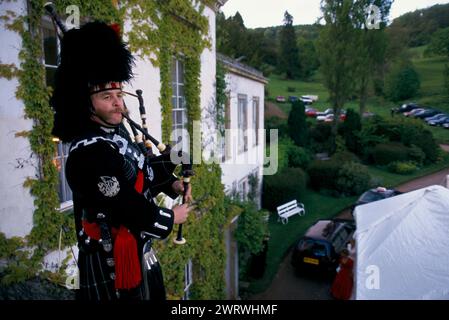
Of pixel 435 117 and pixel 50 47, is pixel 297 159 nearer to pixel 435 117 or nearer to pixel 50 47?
pixel 435 117

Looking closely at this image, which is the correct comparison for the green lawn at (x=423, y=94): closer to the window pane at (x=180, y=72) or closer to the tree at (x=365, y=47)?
the tree at (x=365, y=47)

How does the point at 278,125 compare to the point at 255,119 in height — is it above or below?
below

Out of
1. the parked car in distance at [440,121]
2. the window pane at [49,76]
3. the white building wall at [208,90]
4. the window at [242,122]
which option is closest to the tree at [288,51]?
the parked car in distance at [440,121]

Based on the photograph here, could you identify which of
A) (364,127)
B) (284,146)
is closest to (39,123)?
(284,146)

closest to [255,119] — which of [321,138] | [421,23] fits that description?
[321,138]

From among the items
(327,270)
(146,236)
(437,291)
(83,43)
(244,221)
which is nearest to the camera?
(83,43)

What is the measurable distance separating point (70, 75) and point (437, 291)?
5.37m

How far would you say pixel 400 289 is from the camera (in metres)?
5.38

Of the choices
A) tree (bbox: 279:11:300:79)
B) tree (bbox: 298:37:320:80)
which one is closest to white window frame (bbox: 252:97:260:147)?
tree (bbox: 298:37:320:80)

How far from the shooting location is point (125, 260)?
220 centimetres

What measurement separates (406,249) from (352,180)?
496 inches

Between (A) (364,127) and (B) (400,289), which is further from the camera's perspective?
(A) (364,127)

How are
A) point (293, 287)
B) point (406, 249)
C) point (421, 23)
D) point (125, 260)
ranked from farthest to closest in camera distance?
point (421, 23), point (293, 287), point (406, 249), point (125, 260)

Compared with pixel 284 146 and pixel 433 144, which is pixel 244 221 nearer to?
pixel 284 146
